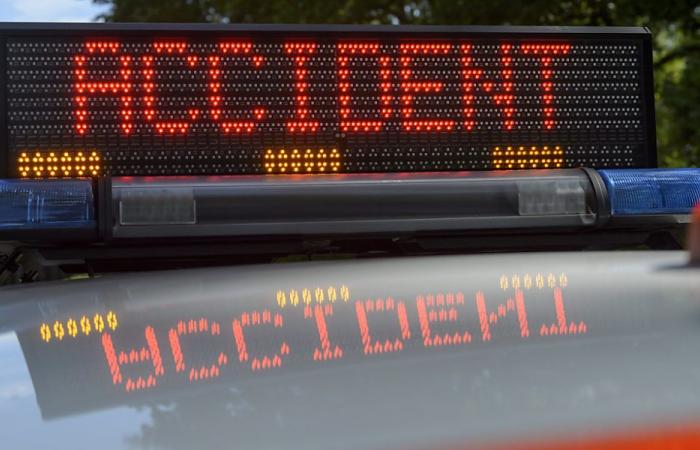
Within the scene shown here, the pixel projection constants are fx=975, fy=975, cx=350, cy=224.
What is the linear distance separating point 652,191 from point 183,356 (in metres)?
2.20

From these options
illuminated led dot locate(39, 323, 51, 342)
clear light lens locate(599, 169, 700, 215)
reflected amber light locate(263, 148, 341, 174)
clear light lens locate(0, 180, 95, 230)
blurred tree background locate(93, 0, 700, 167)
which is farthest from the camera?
blurred tree background locate(93, 0, 700, 167)

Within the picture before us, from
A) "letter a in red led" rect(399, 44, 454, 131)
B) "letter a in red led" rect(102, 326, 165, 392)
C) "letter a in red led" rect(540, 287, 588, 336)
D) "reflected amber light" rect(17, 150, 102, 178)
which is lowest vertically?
"letter a in red led" rect(102, 326, 165, 392)

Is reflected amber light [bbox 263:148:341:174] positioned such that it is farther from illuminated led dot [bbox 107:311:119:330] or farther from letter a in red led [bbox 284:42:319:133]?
illuminated led dot [bbox 107:311:119:330]

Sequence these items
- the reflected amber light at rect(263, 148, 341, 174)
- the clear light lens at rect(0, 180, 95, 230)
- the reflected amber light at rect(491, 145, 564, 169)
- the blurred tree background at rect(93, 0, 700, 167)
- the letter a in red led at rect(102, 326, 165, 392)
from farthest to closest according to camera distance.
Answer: the blurred tree background at rect(93, 0, 700, 167) → the reflected amber light at rect(491, 145, 564, 169) → the reflected amber light at rect(263, 148, 341, 174) → the clear light lens at rect(0, 180, 95, 230) → the letter a in red led at rect(102, 326, 165, 392)

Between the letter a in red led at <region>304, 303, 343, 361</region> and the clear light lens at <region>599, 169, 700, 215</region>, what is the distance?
5.89 feet

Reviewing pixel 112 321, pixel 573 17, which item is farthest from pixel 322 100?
pixel 573 17

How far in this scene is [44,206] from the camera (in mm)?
2604

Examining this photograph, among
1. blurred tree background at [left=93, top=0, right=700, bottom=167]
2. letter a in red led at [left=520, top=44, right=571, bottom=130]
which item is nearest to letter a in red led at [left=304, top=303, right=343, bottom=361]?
letter a in red led at [left=520, top=44, right=571, bottom=130]

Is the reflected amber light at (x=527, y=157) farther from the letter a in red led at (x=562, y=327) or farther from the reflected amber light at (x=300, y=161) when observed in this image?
the letter a in red led at (x=562, y=327)

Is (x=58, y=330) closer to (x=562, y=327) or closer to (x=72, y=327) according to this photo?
(x=72, y=327)

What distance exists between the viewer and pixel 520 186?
2.78 m

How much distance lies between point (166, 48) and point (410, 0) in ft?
40.5

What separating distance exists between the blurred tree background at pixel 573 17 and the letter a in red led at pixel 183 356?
1139 cm

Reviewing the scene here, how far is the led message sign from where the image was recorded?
3119mm
